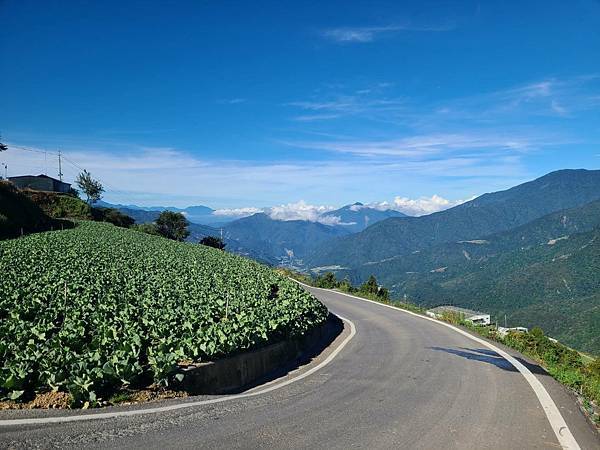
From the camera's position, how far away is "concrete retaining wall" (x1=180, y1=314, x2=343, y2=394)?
7.88 m

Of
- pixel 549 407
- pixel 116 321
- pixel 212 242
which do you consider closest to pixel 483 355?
pixel 549 407

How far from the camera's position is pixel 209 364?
823cm

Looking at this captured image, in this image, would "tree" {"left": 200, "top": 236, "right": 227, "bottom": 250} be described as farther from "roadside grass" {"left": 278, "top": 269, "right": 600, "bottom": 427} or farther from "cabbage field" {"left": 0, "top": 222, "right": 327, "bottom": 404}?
"roadside grass" {"left": 278, "top": 269, "right": 600, "bottom": 427}

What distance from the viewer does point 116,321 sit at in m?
10.0

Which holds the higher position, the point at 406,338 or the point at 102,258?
the point at 102,258

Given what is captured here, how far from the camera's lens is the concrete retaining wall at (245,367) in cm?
788

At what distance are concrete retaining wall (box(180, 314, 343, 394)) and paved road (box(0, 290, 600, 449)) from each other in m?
1.10

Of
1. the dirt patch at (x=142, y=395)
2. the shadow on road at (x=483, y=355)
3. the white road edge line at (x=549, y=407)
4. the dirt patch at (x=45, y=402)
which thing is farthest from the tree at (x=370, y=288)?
the dirt patch at (x=45, y=402)

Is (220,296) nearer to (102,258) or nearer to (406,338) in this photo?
(406,338)

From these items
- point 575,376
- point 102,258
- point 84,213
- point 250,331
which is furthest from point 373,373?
point 84,213

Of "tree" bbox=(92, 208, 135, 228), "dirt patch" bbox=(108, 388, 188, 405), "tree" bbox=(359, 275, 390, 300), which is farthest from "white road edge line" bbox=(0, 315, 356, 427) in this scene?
"tree" bbox=(92, 208, 135, 228)

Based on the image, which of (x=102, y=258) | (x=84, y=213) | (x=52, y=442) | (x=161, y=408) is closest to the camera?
(x=52, y=442)

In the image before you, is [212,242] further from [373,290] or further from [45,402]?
[45,402]

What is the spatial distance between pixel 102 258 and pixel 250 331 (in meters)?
17.3
